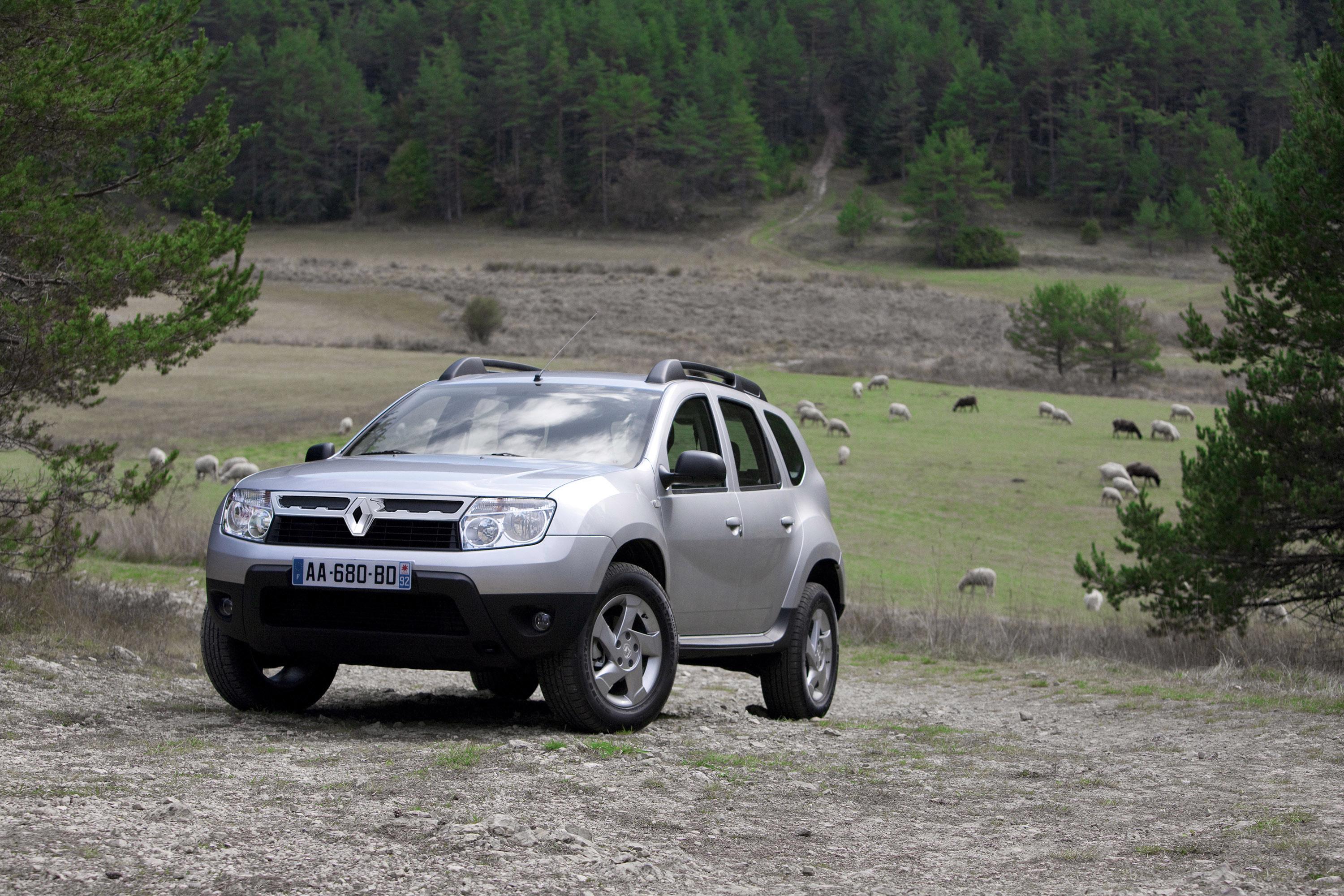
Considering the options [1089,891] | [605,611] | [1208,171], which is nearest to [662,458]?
A: [605,611]

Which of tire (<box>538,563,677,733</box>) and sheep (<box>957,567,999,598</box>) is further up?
tire (<box>538,563,677,733</box>)

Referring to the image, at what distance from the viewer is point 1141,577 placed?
610 inches

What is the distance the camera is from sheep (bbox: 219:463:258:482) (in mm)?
29141

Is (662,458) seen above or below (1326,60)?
below

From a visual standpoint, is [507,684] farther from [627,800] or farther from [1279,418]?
[1279,418]

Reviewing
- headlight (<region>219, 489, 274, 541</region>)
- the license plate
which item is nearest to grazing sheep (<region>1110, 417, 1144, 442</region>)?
headlight (<region>219, 489, 274, 541</region>)

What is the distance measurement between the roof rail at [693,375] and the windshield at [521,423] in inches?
5.9

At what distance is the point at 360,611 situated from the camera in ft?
21.6

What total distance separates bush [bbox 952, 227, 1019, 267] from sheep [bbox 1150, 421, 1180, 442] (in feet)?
239

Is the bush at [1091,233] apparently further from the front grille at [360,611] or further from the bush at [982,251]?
the front grille at [360,611]

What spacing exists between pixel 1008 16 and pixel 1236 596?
176 m

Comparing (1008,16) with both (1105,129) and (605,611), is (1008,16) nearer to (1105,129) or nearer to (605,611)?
(1105,129)

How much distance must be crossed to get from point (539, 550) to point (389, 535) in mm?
720

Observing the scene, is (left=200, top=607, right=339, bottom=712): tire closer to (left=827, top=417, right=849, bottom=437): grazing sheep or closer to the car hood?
the car hood
